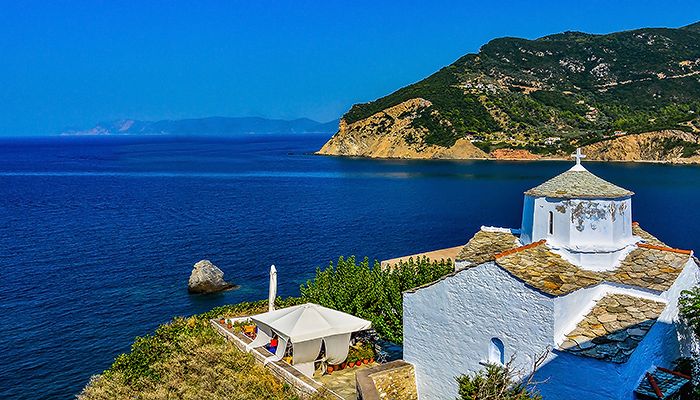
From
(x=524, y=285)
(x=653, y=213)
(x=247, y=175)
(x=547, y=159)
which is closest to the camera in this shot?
(x=524, y=285)

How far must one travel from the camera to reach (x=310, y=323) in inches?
780

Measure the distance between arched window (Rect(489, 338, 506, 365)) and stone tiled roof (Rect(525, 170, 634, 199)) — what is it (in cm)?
489

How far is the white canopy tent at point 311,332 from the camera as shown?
19438 millimetres

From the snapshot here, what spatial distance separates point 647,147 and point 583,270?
149374 millimetres

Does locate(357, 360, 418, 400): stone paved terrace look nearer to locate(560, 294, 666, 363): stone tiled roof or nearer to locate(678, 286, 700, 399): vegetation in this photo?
locate(560, 294, 666, 363): stone tiled roof

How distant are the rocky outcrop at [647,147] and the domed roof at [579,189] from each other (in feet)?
440

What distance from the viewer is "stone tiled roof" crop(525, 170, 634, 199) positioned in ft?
57.3

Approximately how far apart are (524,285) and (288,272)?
33.7 metres

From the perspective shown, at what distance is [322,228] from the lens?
2640 inches

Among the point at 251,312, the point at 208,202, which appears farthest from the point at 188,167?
the point at 251,312

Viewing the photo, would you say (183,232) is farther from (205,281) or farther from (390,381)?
(390,381)

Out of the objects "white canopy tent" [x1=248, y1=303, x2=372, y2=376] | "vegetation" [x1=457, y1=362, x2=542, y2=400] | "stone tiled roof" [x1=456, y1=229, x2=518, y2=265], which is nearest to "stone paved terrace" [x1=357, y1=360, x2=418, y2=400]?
"white canopy tent" [x1=248, y1=303, x2=372, y2=376]

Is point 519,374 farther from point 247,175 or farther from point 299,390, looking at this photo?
point 247,175

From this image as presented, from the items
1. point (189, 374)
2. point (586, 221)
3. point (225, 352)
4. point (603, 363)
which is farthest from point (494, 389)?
point (189, 374)
